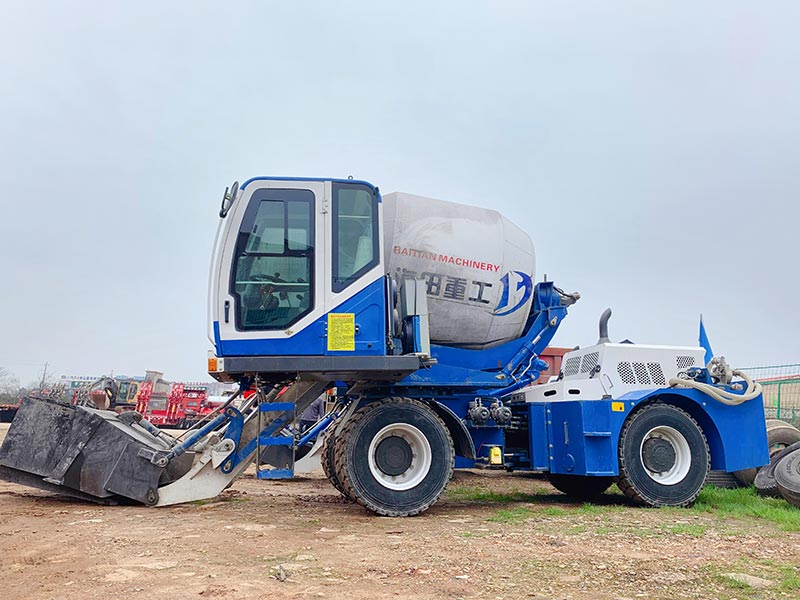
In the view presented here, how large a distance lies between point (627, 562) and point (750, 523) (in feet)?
9.60

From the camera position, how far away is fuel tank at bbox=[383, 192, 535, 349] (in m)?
8.62

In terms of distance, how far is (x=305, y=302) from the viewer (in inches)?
295

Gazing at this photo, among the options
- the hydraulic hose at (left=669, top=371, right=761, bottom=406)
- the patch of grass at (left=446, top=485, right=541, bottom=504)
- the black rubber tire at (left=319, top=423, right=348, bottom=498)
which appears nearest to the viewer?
the black rubber tire at (left=319, top=423, right=348, bottom=498)

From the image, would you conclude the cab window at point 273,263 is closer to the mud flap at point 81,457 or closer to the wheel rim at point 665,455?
the mud flap at point 81,457

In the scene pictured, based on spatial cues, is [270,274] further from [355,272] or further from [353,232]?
[353,232]

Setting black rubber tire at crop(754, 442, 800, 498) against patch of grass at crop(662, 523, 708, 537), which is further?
black rubber tire at crop(754, 442, 800, 498)

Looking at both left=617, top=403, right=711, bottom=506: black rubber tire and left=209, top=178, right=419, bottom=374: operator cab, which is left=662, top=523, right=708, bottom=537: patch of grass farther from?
left=209, top=178, right=419, bottom=374: operator cab

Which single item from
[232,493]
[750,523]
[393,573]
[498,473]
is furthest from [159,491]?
[498,473]

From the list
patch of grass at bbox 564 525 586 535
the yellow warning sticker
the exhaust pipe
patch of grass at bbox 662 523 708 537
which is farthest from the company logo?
patch of grass at bbox 662 523 708 537

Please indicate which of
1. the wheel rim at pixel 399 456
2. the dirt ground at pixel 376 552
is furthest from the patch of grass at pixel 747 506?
the wheel rim at pixel 399 456

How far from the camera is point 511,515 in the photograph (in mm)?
7809

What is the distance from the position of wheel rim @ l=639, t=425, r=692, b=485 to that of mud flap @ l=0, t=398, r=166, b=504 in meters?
5.67

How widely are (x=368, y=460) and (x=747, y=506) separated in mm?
4669

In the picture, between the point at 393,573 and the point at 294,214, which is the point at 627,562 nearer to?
the point at 393,573
